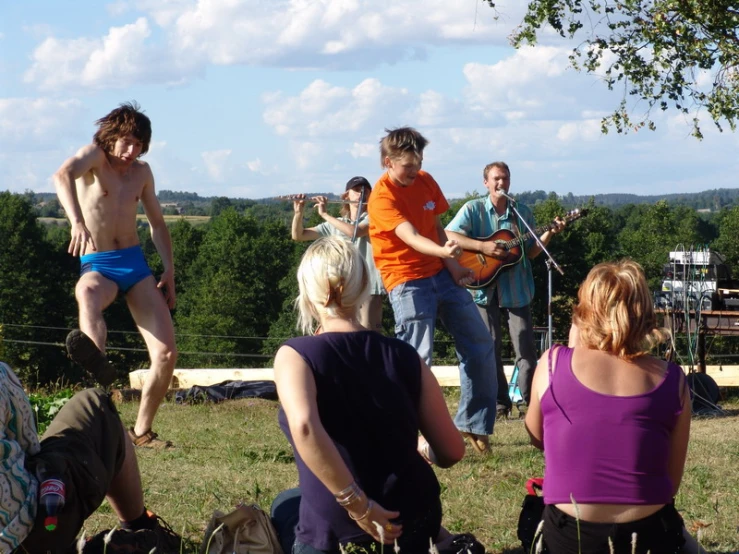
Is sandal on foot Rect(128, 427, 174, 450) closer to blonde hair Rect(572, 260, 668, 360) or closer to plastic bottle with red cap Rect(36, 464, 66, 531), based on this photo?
plastic bottle with red cap Rect(36, 464, 66, 531)

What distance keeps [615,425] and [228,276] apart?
45340 mm

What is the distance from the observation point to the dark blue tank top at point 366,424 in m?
2.71

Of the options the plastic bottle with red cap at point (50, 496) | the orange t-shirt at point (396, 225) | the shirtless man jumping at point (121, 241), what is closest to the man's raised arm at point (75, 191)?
the shirtless man jumping at point (121, 241)

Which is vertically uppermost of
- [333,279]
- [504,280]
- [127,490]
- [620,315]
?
[333,279]

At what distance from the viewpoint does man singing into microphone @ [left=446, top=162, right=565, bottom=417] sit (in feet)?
23.9

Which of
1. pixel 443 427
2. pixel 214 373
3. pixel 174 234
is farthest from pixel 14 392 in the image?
pixel 174 234

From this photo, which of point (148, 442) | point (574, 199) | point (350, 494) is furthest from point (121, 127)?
point (574, 199)

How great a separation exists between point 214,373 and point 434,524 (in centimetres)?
721

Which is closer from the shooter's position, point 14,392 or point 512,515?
point 14,392

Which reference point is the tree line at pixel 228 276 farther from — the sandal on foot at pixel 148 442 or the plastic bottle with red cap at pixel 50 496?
the plastic bottle with red cap at pixel 50 496

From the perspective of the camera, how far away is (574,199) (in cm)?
8294

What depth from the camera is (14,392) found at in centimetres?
274

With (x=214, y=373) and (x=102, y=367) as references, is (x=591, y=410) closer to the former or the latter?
(x=102, y=367)

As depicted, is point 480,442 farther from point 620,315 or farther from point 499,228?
point 620,315
